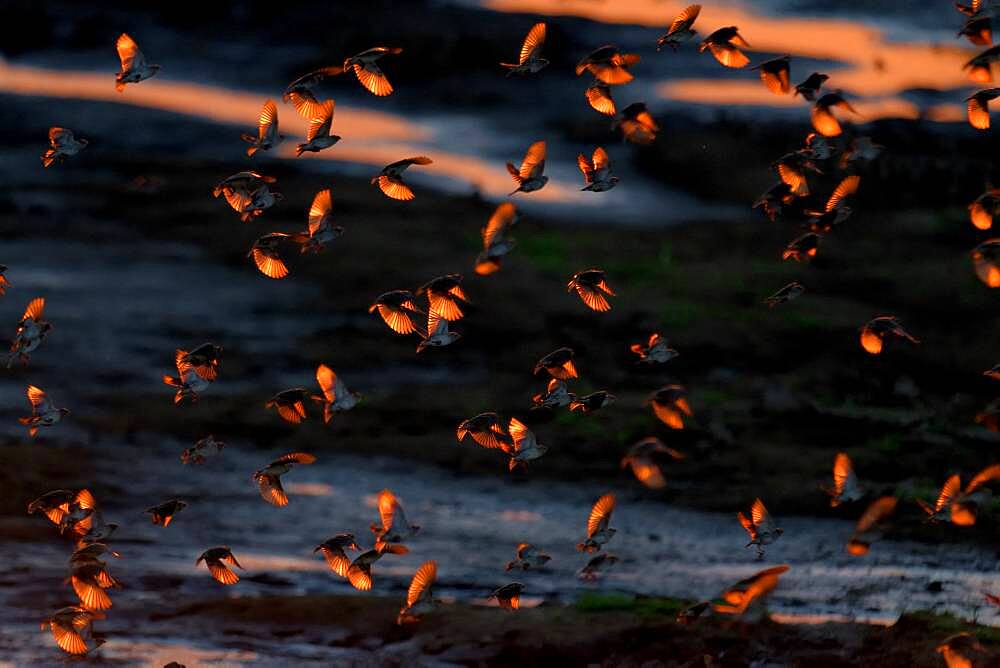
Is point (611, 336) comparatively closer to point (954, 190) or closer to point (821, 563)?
point (821, 563)

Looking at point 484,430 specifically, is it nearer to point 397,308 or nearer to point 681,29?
point 397,308

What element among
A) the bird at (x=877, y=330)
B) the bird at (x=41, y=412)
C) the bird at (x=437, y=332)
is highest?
the bird at (x=877, y=330)

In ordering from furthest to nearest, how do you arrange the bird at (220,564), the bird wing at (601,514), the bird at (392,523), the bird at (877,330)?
the bird at (220,564) → the bird at (877,330) → the bird wing at (601,514) → the bird at (392,523)

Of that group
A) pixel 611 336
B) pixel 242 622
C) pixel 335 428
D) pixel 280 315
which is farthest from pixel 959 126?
pixel 242 622

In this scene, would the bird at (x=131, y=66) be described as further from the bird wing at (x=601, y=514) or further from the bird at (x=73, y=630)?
the bird wing at (x=601, y=514)

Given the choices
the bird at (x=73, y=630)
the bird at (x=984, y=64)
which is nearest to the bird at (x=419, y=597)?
the bird at (x=73, y=630)

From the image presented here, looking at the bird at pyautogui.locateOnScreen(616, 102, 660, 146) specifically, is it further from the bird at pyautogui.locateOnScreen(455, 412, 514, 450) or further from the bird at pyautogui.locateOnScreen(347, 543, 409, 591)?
the bird at pyautogui.locateOnScreen(347, 543, 409, 591)

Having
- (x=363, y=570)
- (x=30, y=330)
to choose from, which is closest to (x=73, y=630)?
(x=363, y=570)
